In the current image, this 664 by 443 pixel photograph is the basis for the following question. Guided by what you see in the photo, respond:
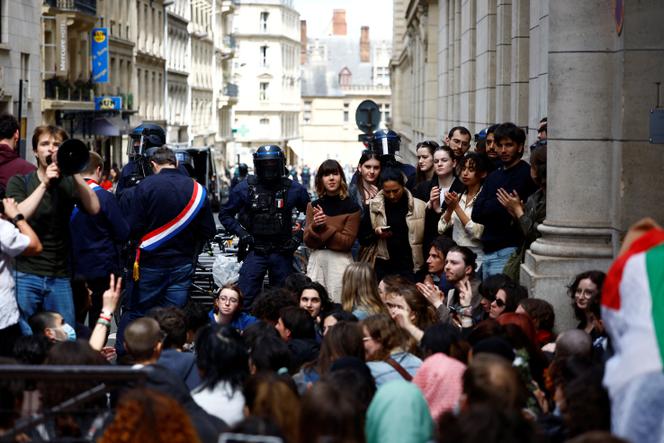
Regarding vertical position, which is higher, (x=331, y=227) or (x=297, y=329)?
(x=331, y=227)

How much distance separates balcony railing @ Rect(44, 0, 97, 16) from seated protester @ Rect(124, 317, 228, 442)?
41.7m

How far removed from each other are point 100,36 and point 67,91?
16.8 ft

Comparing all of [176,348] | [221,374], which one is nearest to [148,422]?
[221,374]

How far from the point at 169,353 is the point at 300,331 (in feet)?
4.03

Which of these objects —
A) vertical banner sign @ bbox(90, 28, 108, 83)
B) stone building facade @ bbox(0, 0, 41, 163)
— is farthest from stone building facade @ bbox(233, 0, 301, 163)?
stone building facade @ bbox(0, 0, 41, 163)

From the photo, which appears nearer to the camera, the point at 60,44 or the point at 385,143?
the point at 385,143

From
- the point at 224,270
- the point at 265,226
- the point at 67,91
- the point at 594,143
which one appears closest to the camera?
the point at 594,143

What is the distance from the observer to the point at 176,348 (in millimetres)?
9086

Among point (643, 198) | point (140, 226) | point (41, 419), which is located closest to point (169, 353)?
point (41, 419)

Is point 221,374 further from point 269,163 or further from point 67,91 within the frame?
point 67,91

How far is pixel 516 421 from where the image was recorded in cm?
530

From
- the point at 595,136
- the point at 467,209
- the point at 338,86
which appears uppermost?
the point at 338,86

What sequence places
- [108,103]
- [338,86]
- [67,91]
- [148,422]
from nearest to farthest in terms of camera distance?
1. [148,422]
2. [67,91]
3. [108,103]
4. [338,86]

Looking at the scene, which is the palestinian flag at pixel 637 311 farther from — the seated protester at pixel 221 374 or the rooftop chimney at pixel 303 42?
the rooftop chimney at pixel 303 42
